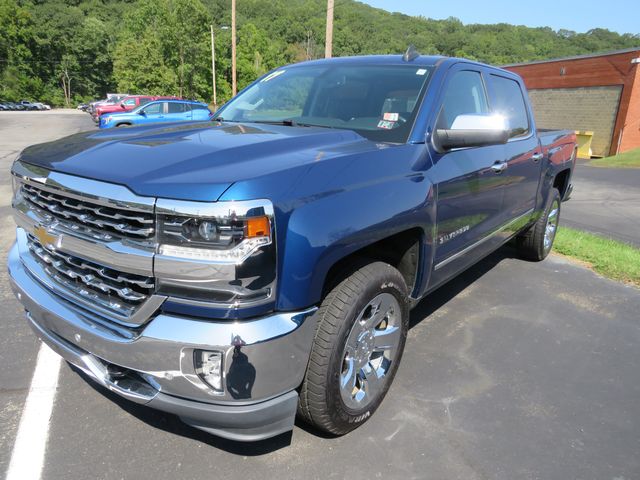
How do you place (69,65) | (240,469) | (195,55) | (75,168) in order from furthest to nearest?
(69,65) → (195,55) → (240,469) → (75,168)

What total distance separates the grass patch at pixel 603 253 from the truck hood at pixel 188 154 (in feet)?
13.5

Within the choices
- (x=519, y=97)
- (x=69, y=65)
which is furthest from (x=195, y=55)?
(x=519, y=97)

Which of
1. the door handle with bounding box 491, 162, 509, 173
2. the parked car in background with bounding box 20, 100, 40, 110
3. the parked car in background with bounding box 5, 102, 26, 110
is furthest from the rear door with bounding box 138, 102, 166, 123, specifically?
the parked car in background with bounding box 20, 100, 40, 110

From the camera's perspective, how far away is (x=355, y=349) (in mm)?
2484

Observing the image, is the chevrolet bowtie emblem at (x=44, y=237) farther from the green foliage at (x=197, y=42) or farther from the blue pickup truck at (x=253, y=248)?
the green foliage at (x=197, y=42)

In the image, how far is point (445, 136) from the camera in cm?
287

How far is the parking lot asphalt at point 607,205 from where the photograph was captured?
26.1 feet

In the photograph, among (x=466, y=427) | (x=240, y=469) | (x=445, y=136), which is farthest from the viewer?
(x=445, y=136)

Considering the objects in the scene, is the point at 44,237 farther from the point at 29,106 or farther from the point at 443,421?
the point at 29,106

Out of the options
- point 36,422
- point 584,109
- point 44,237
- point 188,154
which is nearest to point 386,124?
point 188,154

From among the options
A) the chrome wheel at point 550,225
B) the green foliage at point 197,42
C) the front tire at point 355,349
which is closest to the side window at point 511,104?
the chrome wheel at point 550,225

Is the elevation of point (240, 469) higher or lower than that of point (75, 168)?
lower

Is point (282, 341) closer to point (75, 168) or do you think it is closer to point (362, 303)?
point (362, 303)

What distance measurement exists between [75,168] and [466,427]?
93.6 inches
